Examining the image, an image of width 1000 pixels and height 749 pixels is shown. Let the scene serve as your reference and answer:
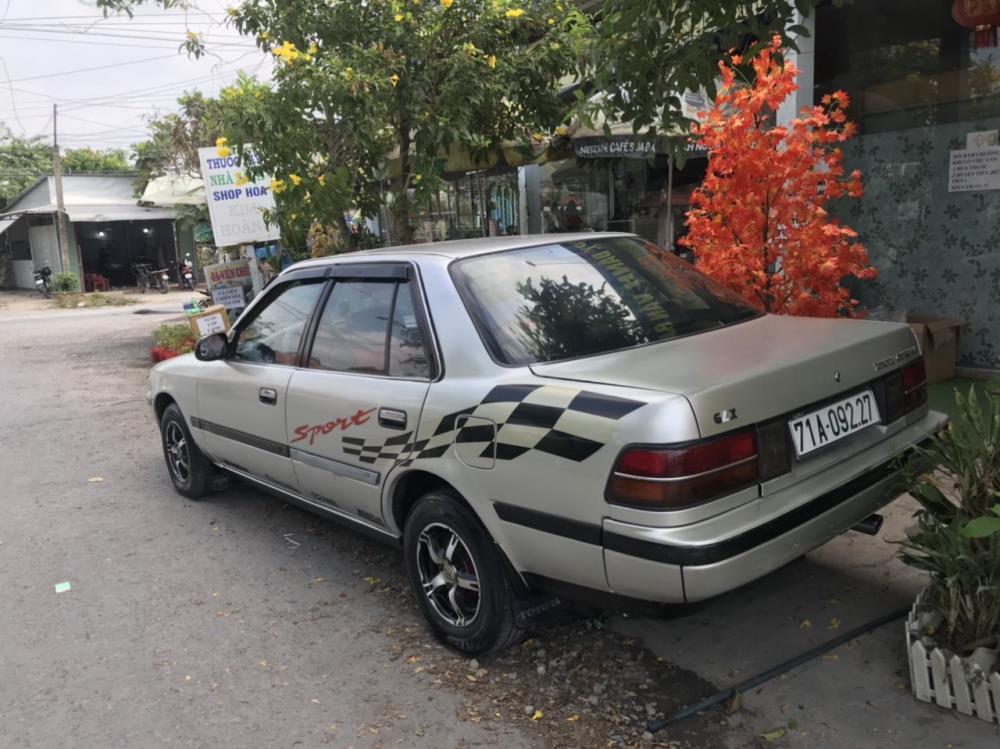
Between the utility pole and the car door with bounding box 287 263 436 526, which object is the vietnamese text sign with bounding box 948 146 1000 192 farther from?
the utility pole

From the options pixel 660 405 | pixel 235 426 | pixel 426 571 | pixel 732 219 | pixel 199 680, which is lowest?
pixel 199 680

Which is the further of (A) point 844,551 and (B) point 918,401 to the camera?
(A) point 844,551

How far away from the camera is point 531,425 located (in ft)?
9.21

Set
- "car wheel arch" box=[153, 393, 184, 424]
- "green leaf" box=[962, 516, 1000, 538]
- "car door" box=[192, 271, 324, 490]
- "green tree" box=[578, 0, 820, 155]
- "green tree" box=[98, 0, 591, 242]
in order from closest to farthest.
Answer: "green leaf" box=[962, 516, 1000, 538], "green tree" box=[578, 0, 820, 155], "car door" box=[192, 271, 324, 490], "car wheel arch" box=[153, 393, 184, 424], "green tree" box=[98, 0, 591, 242]

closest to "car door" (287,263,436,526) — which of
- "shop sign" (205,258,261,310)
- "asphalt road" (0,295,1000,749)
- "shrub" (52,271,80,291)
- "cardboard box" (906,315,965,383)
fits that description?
"asphalt road" (0,295,1000,749)

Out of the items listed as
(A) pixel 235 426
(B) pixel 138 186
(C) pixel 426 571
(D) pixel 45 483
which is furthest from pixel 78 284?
(C) pixel 426 571

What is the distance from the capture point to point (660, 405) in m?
2.53

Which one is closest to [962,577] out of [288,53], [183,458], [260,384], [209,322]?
[260,384]

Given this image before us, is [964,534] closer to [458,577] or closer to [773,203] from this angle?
[458,577]

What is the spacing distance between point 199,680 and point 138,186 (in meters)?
29.5

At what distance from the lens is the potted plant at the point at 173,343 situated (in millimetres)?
11578

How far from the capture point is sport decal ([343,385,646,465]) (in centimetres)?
263

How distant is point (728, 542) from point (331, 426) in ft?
6.59

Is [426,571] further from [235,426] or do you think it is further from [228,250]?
[228,250]
